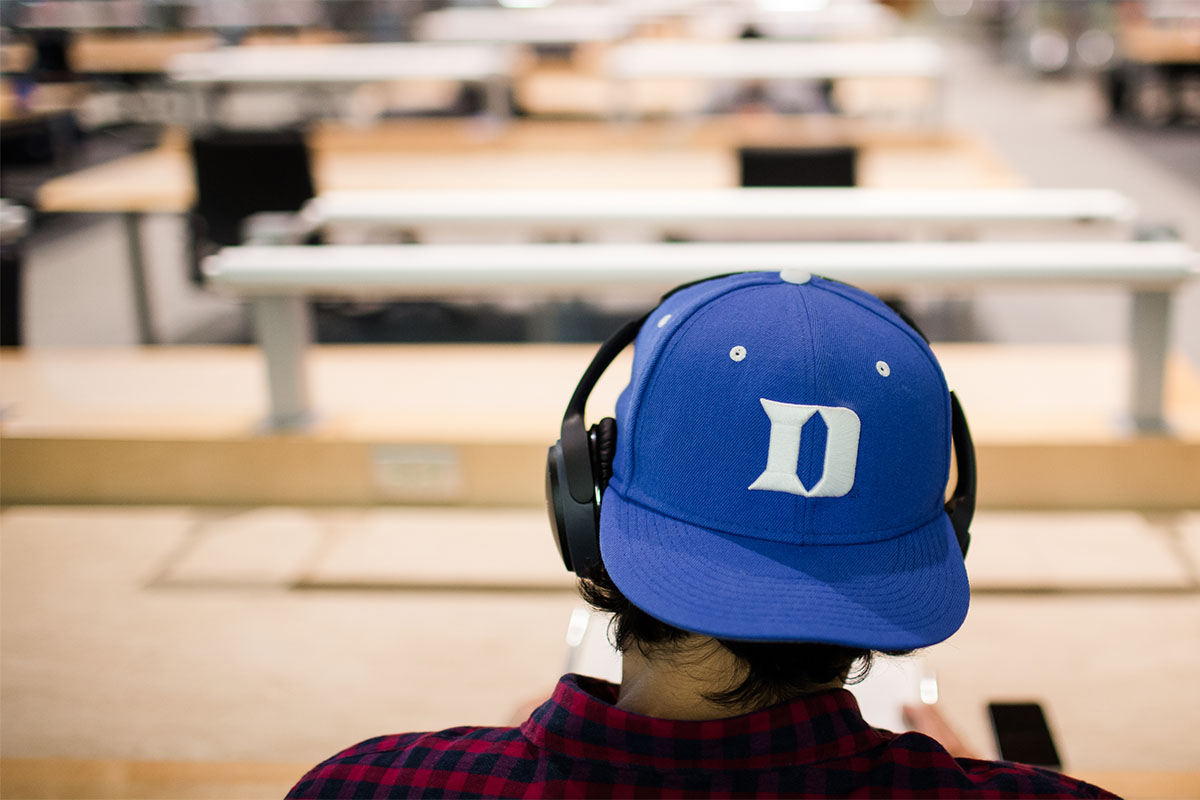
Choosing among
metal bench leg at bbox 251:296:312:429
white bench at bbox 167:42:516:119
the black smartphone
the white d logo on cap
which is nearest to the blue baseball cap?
the white d logo on cap

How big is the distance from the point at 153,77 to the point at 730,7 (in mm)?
4611

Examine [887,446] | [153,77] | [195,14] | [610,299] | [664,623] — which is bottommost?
[610,299]

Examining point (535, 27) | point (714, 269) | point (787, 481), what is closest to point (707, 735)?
point (787, 481)

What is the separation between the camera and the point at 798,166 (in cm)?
315

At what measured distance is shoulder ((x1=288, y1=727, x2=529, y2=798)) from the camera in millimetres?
723

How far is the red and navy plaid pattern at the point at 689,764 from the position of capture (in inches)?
27.1

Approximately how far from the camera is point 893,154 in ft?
13.0

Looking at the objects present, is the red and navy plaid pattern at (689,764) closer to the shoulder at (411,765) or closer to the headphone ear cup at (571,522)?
the shoulder at (411,765)

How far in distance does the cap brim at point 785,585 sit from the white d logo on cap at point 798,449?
4 centimetres

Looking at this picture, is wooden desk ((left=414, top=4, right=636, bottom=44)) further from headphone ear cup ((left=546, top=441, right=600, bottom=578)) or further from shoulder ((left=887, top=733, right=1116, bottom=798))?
shoulder ((left=887, top=733, right=1116, bottom=798))

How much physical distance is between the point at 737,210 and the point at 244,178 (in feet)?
7.00

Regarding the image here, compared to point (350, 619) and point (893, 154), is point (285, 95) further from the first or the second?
point (350, 619)

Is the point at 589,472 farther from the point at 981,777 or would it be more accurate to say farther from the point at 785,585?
the point at 981,777

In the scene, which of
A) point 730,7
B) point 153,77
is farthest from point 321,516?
point 153,77
